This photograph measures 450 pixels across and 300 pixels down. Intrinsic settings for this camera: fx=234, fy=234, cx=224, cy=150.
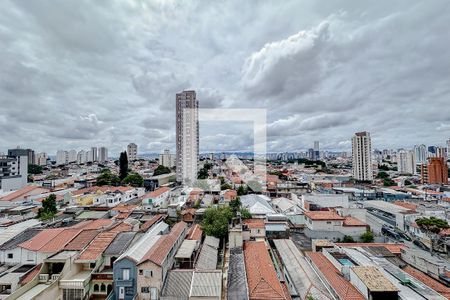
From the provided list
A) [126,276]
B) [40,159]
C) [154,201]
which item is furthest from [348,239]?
[40,159]

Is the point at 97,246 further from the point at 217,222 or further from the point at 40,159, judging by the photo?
the point at 40,159

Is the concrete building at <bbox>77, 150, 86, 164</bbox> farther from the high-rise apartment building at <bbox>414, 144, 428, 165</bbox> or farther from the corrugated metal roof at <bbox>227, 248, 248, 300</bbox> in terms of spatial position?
the high-rise apartment building at <bbox>414, 144, 428, 165</bbox>

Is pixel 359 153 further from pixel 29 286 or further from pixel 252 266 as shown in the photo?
pixel 29 286

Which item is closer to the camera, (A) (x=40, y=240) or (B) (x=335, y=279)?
(B) (x=335, y=279)

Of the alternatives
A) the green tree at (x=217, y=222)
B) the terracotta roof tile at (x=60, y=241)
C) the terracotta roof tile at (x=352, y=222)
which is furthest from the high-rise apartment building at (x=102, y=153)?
the terracotta roof tile at (x=352, y=222)

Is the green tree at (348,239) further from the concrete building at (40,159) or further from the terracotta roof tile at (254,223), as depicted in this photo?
the concrete building at (40,159)

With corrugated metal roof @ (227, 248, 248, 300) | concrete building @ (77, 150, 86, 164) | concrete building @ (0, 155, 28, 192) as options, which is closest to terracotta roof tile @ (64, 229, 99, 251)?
corrugated metal roof @ (227, 248, 248, 300)
